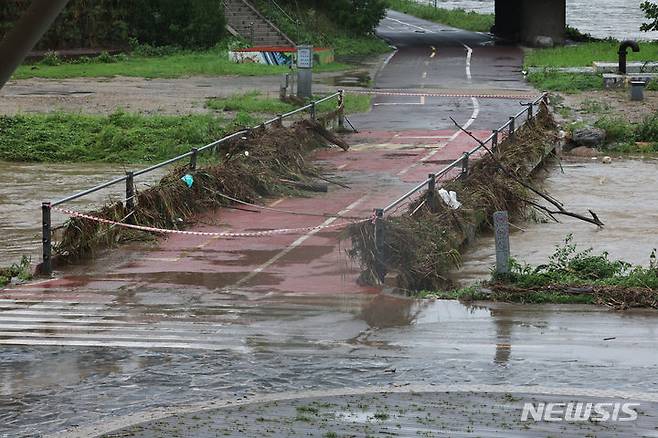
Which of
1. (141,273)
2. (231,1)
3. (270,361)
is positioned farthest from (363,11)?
(270,361)

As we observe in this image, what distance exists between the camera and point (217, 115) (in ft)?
118

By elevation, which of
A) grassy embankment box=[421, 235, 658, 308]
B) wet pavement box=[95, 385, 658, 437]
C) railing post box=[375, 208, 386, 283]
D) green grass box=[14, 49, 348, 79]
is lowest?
wet pavement box=[95, 385, 658, 437]

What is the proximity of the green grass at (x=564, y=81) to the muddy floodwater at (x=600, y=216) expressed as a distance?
1238cm

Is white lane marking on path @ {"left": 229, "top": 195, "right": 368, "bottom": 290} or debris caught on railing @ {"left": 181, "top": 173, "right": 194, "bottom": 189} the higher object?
debris caught on railing @ {"left": 181, "top": 173, "right": 194, "bottom": 189}

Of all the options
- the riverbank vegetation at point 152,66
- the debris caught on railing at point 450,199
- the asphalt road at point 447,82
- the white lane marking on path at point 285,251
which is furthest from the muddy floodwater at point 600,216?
the riverbank vegetation at point 152,66

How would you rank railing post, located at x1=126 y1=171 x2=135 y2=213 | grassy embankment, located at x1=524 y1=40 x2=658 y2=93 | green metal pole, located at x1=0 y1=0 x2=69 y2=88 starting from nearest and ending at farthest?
green metal pole, located at x1=0 y1=0 x2=69 y2=88, railing post, located at x1=126 y1=171 x2=135 y2=213, grassy embankment, located at x1=524 y1=40 x2=658 y2=93

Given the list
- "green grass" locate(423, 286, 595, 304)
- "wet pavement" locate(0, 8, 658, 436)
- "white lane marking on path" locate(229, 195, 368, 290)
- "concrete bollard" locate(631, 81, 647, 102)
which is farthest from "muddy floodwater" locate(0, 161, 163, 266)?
"concrete bollard" locate(631, 81, 647, 102)

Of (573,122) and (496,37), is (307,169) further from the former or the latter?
(496,37)

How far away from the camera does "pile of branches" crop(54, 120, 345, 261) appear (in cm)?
1845

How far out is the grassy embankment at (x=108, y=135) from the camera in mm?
30453

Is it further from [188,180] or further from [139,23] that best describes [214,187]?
[139,23]

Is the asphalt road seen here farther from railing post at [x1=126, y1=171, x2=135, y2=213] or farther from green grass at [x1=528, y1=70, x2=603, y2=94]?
railing post at [x1=126, y1=171, x2=135, y2=213]

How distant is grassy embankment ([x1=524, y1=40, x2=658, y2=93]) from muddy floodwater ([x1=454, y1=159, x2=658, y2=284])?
1302 centimetres

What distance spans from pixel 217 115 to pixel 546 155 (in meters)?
10.3
